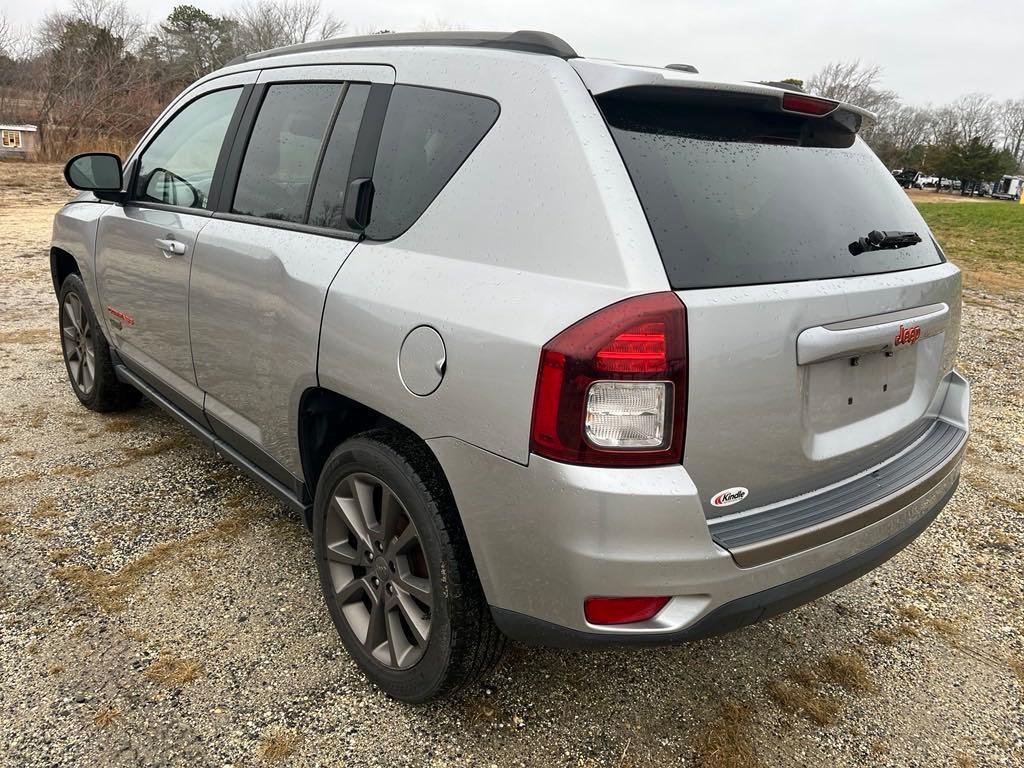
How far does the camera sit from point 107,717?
2.12 meters

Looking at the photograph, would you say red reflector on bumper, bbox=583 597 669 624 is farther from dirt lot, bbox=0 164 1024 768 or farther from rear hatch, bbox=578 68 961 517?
dirt lot, bbox=0 164 1024 768

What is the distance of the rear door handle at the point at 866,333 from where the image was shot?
68.1 inches

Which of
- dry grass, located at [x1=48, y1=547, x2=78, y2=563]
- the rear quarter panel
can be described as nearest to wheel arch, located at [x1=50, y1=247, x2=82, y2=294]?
dry grass, located at [x1=48, y1=547, x2=78, y2=563]

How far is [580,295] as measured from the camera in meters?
1.60

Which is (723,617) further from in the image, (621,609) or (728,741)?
(728,741)

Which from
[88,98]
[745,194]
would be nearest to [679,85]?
[745,194]

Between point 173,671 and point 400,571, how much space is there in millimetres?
847

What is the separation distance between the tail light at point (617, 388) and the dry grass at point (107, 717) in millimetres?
1518

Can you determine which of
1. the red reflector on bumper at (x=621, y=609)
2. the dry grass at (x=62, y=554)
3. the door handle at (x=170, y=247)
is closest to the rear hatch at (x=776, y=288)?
the red reflector on bumper at (x=621, y=609)

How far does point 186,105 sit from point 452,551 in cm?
259

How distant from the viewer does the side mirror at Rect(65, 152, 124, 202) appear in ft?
11.3

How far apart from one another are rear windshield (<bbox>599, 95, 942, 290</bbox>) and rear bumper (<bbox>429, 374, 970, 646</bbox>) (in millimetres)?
487

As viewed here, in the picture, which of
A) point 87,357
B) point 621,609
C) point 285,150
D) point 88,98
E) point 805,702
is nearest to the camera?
point 621,609

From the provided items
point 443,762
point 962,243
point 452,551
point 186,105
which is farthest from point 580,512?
point 962,243
